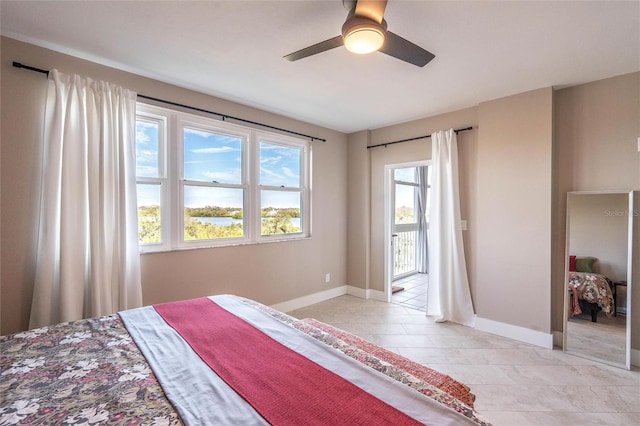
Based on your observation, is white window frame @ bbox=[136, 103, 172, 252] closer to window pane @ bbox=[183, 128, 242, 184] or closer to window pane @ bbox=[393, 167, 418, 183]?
window pane @ bbox=[183, 128, 242, 184]

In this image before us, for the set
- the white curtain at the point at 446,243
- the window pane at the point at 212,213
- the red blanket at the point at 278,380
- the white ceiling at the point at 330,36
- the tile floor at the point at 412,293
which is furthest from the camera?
the tile floor at the point at 412,293

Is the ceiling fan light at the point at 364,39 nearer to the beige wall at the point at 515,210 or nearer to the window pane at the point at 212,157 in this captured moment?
the window pane at the point at 212,157

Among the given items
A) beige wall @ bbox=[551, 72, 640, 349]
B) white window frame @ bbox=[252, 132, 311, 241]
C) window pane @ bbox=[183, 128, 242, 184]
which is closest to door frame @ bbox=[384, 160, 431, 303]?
white window frame @ bbox=[252, 132, 311, 241]

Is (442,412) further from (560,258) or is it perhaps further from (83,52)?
(83,52)

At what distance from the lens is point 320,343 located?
146 centimetres

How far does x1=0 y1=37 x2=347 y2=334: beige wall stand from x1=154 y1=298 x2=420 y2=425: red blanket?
1354 millimetres

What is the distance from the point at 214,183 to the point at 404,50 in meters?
2.34

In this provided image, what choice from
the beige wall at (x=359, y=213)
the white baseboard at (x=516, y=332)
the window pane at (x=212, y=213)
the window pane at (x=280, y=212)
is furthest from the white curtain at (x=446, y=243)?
the window pane at (x=212, y=213)

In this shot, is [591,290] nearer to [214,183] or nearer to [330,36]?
[330,36]

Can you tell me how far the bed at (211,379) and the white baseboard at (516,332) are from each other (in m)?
2.23

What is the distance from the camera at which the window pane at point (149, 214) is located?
9.06ft

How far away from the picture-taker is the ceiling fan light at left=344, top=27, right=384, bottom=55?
1515 mm

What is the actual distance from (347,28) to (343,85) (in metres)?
1.39

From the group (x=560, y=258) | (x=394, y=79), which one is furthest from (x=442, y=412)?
(x=560, y=258)
